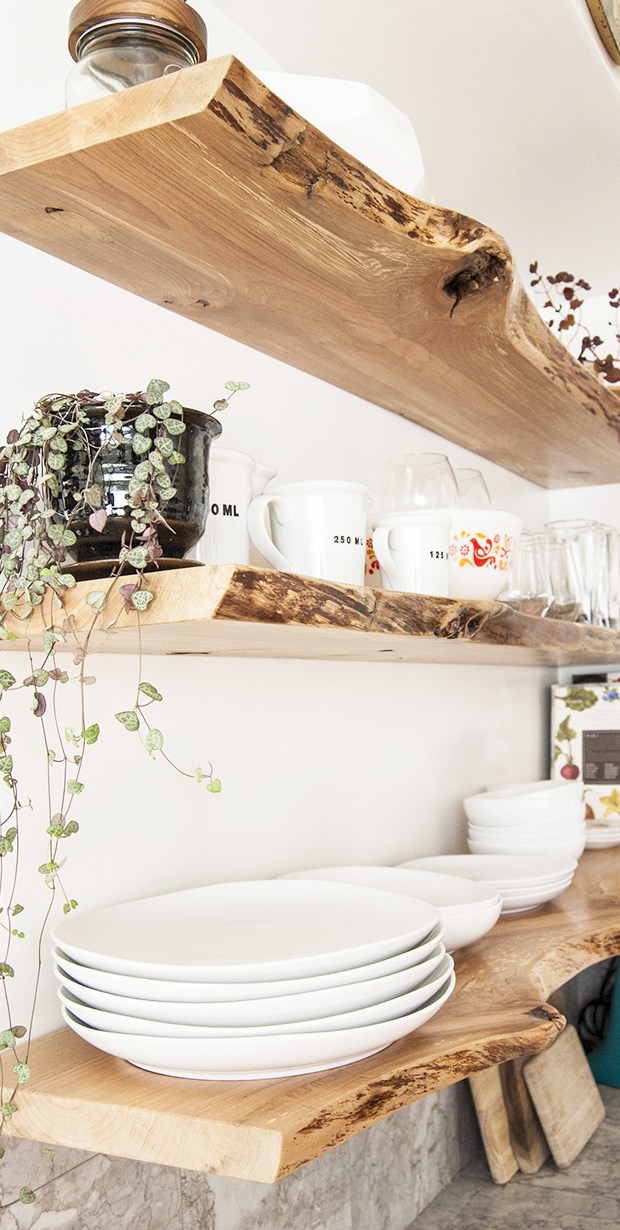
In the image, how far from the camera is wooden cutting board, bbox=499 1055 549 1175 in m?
1.48

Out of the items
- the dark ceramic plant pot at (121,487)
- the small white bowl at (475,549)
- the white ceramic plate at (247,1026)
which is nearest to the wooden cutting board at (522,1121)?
the small white bowl at (475,549)

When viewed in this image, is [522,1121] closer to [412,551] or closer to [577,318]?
[412,551]

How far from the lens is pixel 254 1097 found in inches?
26.3

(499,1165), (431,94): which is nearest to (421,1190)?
(499,1165)

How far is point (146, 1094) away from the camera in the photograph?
0.68 metres

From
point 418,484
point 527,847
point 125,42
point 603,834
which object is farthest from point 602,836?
point 125,42

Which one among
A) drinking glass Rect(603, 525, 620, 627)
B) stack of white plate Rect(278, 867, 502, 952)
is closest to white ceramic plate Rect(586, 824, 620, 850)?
drinking glass Rect(603, 525, 620, 627)

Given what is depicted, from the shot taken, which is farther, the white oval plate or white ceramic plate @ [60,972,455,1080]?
the white oval plate

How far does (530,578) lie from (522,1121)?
2.59ft

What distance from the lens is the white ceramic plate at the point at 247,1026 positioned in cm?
66

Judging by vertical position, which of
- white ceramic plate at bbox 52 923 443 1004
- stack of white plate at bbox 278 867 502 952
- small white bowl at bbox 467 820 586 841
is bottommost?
small white bowl at bbox 467 820 586 841

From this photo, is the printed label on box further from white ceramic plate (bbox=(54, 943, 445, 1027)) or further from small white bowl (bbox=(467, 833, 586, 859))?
white ceramic plate (bbox=(54, 943, 445, 1027))

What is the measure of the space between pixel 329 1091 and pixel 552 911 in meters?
0.69

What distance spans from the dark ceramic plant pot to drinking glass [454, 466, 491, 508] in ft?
2.20
